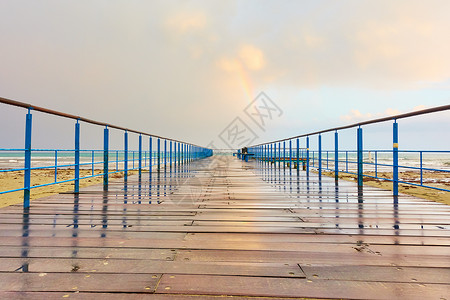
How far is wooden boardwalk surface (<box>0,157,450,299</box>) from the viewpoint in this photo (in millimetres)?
1156

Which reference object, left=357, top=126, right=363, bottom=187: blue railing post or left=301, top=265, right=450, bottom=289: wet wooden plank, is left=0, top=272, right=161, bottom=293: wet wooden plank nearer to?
left=301, top=265, right=450, bottom=289: wet wooden plank

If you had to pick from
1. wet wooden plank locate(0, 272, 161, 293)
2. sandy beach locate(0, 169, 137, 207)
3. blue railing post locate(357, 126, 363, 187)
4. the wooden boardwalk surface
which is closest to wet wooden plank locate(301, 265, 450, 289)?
the wooden boardwalk surface

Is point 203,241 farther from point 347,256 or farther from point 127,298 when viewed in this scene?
point 347,256

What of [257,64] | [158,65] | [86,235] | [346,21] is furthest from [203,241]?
[257,64]

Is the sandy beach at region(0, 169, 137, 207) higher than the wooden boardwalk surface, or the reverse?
the wooden boardwalk surface

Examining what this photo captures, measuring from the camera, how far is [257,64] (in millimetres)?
18391

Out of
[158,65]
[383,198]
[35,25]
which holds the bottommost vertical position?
[383,198]

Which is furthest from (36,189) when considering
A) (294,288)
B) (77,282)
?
(294,288)

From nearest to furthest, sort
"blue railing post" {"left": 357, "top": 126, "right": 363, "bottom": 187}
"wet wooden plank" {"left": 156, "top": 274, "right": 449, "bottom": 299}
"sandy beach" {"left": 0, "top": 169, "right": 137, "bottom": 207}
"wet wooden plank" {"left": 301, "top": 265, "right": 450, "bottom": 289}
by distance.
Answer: "wet wooden plank" {"left": 156, "top": 274, "right": 449, "bottom": 299} < "wet wooden plank" {"left": 301, "top": 265, "right": 450, "bottom": 289} < "blue railing post" {"left": 357, "top": 126, "right": 363, "bottom": 187} < "sandy beach" {"left": 0, "top": 169, "right": 137, "bottom": 207}

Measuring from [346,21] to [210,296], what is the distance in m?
14.0

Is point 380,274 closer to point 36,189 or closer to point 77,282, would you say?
point 77,282

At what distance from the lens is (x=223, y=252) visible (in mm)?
1589

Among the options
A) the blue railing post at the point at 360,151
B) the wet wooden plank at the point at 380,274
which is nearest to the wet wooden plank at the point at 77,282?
the wet wooden plank at the point at 380,274

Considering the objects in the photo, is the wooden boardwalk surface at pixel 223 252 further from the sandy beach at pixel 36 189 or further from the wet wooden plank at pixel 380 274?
the sandy beach at pixel 36 189
